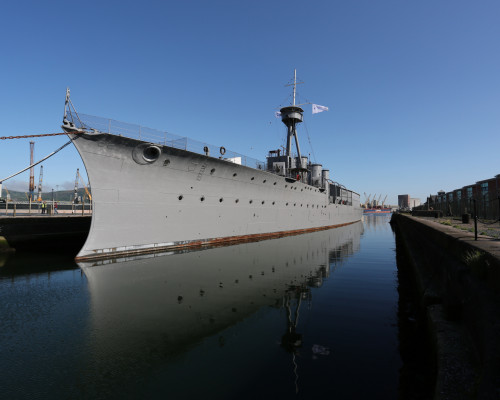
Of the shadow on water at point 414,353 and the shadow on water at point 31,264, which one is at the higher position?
the shadow on water at point 414,353

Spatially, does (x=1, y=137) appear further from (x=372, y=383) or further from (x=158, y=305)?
(x=372, y=383)

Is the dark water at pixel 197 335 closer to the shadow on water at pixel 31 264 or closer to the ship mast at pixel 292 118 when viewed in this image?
the shadow on water at pixel 31 264

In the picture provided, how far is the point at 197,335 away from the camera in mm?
5512

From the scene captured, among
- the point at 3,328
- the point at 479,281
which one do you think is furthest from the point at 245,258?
the point at 479,281

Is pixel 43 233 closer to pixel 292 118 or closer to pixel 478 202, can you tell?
pixel 292 118

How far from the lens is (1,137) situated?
36.8 ft

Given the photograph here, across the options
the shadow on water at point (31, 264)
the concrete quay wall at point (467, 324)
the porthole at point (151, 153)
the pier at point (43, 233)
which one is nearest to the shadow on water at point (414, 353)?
the concrete quay wall at point (467, 324)

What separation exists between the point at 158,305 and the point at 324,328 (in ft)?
14.8

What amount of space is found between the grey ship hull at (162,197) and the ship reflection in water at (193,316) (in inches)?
78.6

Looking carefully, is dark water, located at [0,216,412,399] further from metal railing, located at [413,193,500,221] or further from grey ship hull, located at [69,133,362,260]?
metal railing, located at [413,193,500,221]

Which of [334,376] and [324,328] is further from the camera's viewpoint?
[324,328]

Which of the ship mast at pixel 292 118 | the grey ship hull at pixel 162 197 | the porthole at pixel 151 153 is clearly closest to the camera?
the grey ship hull at pixel 162 197

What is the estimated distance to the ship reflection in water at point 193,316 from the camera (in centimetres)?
426

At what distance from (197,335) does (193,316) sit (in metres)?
1.01
